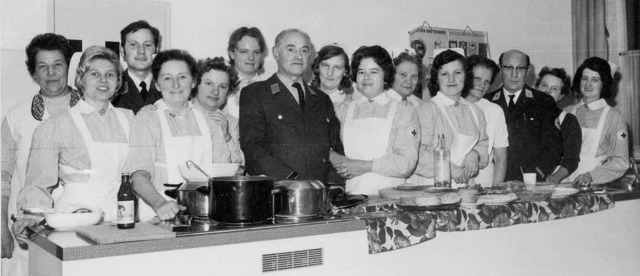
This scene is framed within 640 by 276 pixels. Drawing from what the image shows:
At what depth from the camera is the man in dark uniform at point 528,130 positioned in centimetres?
382

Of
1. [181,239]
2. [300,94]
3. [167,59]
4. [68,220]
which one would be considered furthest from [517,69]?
[68,220]

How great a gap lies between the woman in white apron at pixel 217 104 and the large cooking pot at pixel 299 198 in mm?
926

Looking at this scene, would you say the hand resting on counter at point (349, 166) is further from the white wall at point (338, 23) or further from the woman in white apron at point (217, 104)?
the white wall at point (338, 23)

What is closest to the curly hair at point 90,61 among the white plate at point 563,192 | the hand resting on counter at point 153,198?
the hand resting on counter at point 153,198

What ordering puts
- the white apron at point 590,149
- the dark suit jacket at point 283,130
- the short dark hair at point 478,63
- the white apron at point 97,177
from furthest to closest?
the white apron at point 590,149
the short dark hair at point 478,63
the dark suit jacket at point 283,130
the white apron at point 97,177

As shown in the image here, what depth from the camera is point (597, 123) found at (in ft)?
12.6

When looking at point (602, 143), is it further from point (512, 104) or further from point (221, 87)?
point (221, 87)

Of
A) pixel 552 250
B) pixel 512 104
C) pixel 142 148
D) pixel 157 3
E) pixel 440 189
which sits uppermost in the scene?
pixel 157 3

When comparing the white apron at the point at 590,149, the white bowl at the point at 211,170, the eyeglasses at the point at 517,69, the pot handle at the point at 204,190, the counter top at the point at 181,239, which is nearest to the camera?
the counter top at the point at 181,239

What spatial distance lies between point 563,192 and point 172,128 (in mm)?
1701

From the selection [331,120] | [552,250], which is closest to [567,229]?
[552,250]

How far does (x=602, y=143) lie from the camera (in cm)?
386

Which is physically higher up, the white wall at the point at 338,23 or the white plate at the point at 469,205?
the white wall at the point at 338,23

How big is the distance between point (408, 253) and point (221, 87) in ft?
4.20
